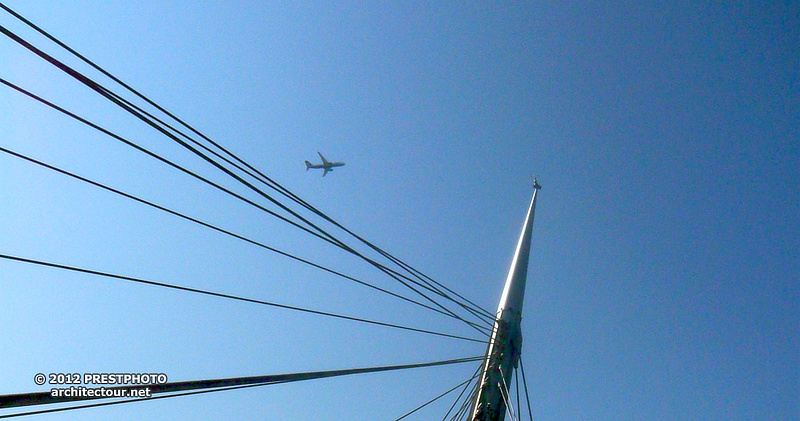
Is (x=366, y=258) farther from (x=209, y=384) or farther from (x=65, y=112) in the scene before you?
(x=65, y=112)

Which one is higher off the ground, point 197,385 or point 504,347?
point 504,347

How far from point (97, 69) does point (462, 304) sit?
1113cm

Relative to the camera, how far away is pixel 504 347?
49.0 feet

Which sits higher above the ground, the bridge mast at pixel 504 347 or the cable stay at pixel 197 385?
the bridge mast at pixel 504 347

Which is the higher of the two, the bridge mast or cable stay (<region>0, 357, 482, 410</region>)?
the bridge mast

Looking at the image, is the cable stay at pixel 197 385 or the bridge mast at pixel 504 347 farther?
the bridge mast at pixel 504 347

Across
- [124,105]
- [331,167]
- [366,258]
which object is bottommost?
[124,105]

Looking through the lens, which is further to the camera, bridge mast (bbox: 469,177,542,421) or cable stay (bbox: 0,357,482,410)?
bridge mast (bbox: 469,177,542,421)

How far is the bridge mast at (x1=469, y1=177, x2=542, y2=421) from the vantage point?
13.4 m

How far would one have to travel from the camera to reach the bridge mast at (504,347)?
1335 cm

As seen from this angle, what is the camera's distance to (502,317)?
15656mm

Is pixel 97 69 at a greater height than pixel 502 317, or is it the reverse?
pixel 502 317

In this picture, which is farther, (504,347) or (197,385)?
(504,347)

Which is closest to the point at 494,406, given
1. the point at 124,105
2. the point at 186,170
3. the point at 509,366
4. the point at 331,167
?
the point at 509,366
